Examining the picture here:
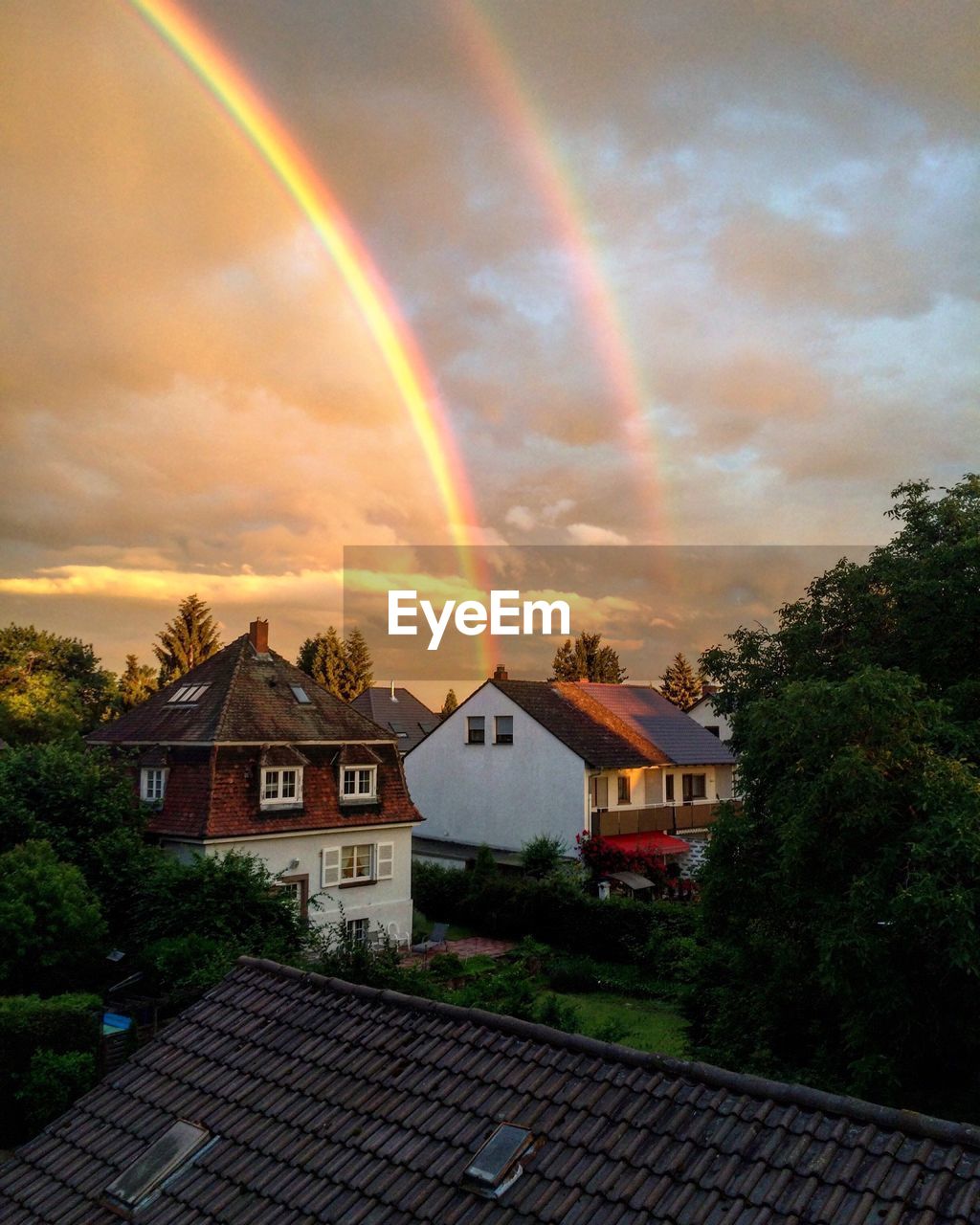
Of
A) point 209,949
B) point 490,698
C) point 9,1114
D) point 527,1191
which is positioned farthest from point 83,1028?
point 490,698

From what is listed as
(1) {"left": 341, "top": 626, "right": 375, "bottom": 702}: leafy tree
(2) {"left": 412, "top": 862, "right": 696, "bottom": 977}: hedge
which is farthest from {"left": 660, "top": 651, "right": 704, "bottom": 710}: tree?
(2) {"left": 412, "top": 862, "right": 696, "bottom": 977}: hedge

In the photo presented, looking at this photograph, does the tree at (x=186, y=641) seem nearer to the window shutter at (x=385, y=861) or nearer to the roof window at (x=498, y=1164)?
the window shutter at (x=385, y=861)

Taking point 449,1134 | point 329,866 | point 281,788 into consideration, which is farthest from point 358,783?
point 449,1134

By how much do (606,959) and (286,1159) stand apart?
25.3m

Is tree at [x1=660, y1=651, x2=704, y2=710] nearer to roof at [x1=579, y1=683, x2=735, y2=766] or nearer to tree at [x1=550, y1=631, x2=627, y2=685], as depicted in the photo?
tree at [x1=550, y1=631, x2=627, y2=685]

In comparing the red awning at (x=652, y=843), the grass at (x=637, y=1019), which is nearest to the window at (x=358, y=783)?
the grass at (x=637, y=1019)

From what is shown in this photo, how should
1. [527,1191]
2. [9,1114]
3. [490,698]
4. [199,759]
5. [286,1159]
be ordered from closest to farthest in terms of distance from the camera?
1. [527,1191]
2. [286,1159]
3. [9,1114]
4. [199,759]
5. [490,698]

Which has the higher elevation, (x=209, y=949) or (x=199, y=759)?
(x=199, y=759)

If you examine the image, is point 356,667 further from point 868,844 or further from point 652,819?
point 868,844

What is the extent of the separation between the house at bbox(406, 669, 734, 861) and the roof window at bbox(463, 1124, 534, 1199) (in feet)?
105

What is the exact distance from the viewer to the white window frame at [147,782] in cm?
2911

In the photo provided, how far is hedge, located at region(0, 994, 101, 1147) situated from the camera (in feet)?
47.9

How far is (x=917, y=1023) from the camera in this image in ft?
45.0

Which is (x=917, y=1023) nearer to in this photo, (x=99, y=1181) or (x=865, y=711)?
(x=865, y=711)
